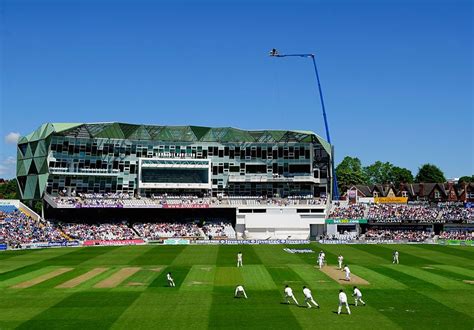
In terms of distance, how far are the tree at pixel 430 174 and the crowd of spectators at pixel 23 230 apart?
113 m

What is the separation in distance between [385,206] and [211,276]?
57232mm

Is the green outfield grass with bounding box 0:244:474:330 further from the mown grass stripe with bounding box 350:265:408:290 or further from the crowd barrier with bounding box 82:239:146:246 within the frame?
the crowd barrier with bounding box 82:239:146:246

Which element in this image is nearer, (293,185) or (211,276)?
(211,276)

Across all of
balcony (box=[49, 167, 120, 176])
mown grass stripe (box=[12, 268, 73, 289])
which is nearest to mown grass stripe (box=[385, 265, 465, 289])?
mown grass stripe (box=[12, 268, 73, 289])

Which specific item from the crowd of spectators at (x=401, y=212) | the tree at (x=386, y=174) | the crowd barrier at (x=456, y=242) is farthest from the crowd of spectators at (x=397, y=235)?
the tree at (x=386, y=174)

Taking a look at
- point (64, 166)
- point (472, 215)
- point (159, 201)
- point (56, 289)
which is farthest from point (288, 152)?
point (56, 289)

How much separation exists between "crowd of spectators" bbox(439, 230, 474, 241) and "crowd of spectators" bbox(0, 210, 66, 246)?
56.3m

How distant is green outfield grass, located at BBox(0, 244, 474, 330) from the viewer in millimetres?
24766

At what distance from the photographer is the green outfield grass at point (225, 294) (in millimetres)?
24766

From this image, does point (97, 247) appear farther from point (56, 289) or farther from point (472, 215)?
point (472, 215)

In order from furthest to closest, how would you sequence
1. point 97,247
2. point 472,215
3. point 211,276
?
1. point 472,215
2. point 97,247
3. point 211,276

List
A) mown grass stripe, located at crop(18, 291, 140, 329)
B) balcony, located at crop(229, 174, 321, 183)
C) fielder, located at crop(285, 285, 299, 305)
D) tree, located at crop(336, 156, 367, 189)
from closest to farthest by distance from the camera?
mown grass stripe, located at crop(18, 291, 140, 329) < fielder, located at crop(285, 285, 299, 305) < balcony, located at crop(229, 174, 321, 183) < tree, located at crop(336, 156, 367, 189)

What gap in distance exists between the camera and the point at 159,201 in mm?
85688

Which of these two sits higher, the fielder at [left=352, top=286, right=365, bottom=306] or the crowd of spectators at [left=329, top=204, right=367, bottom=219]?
the crowd of spectators at [left=329, top=204, right=367, bottom=219]
